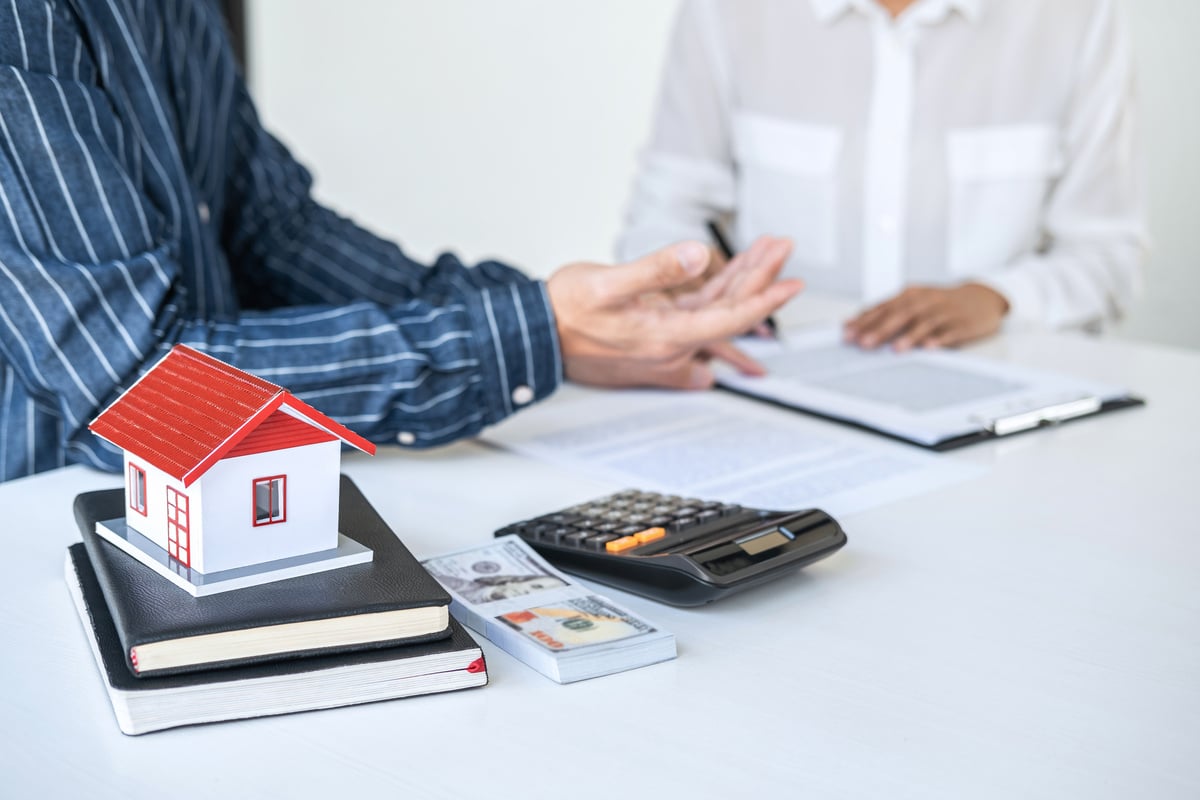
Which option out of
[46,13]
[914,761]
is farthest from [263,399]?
[46,13]

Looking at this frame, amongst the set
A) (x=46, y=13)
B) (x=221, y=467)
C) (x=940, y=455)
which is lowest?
(x=940, y=455)

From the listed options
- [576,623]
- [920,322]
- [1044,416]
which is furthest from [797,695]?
[920,322]

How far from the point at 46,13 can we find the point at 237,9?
3106 millimetres

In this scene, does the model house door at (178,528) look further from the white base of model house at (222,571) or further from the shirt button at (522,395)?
the shirt button at (522,395)

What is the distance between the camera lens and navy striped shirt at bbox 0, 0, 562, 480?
0.88 meters

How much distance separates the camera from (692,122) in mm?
2066

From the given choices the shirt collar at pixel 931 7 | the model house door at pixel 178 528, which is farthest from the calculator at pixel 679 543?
the shirt collar at pixel 931 7

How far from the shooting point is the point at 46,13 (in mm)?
904

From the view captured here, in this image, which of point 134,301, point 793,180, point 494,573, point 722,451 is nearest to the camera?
point 494,573

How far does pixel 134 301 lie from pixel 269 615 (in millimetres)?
423

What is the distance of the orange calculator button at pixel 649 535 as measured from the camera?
0.75 meters

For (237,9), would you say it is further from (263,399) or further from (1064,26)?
(263,399)

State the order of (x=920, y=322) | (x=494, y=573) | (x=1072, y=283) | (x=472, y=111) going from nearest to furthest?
(x=494, y=573)
(x=920, y=322)
(x=1072, y=283)
(x=472, y=111)

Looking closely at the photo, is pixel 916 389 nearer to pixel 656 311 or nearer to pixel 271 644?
pixel 656 311
